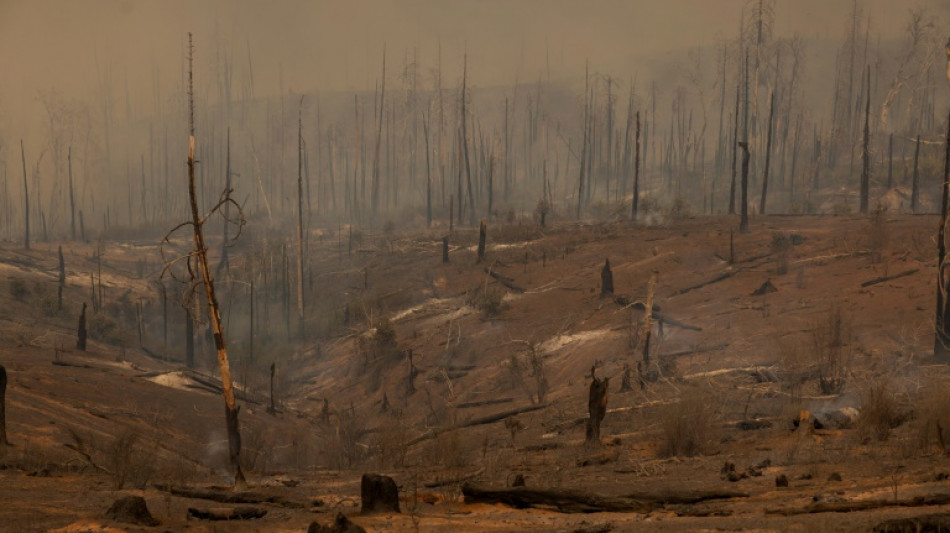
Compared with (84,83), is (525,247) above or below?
below

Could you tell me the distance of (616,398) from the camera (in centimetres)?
2500

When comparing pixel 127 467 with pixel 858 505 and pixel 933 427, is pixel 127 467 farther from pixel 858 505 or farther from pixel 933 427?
pixel 933 427

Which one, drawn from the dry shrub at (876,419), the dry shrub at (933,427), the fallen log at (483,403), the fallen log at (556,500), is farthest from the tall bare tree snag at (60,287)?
the dry shrub at (933,427)

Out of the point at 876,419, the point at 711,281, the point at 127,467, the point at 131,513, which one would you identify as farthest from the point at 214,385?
the point at 131,513

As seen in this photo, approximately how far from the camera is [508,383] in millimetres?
31500

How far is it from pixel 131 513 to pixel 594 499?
500 centimetres

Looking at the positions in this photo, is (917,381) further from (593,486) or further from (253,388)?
(253,388)

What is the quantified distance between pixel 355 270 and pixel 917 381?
3465cm

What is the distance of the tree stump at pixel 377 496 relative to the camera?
10.9 meters

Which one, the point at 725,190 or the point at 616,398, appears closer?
the point at 616,398

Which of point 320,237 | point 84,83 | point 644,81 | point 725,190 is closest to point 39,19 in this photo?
point 84,83

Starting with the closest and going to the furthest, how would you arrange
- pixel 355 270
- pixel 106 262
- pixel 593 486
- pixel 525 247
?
pixel 593 486 < pixel 525 247 < pixel 355 270 < pixel 106 262

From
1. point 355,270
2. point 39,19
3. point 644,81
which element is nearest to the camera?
point 355,270

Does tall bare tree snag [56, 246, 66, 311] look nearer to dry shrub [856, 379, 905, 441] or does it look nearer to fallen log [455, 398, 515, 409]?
fallen log [455, 398, 515, 409]
